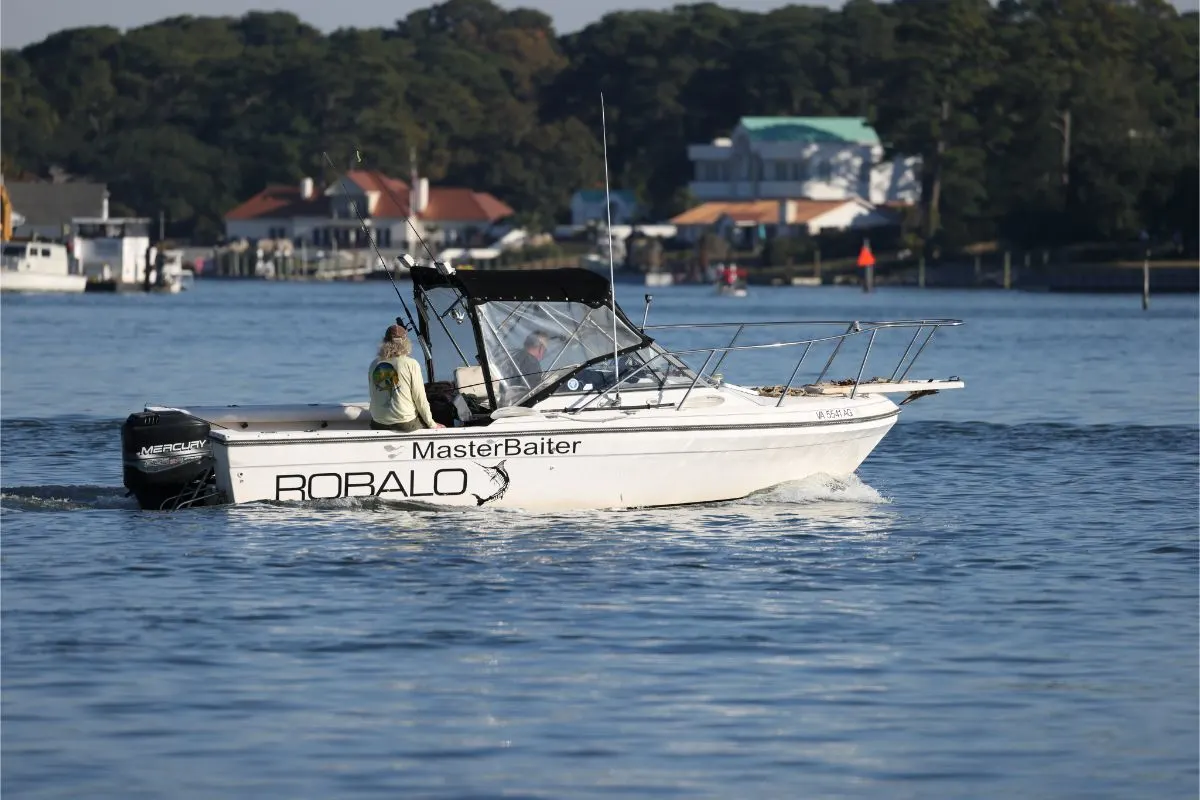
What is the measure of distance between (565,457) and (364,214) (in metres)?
174

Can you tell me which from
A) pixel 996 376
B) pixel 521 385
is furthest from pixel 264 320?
pixel 521 385

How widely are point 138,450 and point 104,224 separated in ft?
410

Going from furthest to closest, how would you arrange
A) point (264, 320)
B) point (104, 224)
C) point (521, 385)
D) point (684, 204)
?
point (684, 204) → point (104, 224) → point (264, 320) → point (521, 385)

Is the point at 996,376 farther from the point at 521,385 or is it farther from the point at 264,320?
the point at 264,320

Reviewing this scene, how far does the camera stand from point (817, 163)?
566ft

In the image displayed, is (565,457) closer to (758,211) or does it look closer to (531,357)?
(531,357)

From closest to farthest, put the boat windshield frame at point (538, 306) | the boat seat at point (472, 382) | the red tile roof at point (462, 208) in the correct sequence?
1. the boat windshield frame at point (538, 306)
2. the boat seat at point (472, 382)
3. the red tile roof at point (462, 208)

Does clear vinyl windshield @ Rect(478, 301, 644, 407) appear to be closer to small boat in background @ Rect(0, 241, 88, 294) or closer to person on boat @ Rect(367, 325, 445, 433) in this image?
person on boat @ Rect(367, 325, 445, 433)

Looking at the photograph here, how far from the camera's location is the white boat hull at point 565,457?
813 inches

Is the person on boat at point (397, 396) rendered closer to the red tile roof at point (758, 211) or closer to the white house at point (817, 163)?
the red tile roof at point (758, 211)

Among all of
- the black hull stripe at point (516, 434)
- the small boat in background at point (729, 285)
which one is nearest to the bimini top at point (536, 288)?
the black hull stripe at point (516, 434)

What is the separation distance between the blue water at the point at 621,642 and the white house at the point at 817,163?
144m

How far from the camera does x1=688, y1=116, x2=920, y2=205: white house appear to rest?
172m

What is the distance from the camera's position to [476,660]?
15250 millimetres
